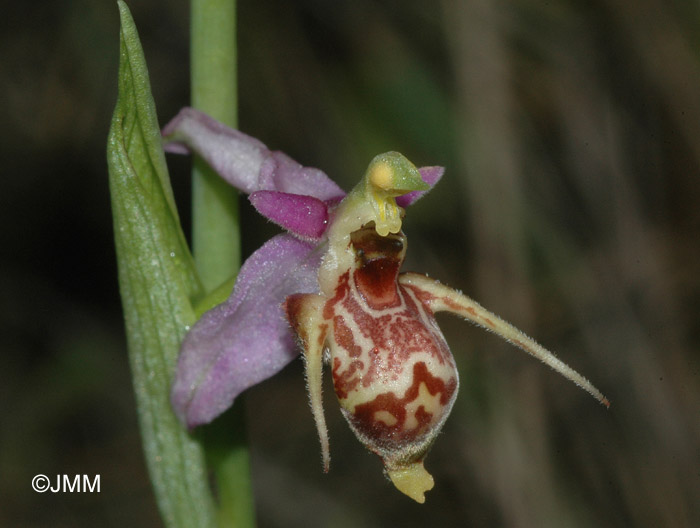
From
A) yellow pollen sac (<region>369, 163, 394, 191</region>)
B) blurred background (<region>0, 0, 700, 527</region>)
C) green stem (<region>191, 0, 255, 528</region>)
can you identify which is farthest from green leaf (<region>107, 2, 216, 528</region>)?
blurred background (<region>0, 0, 700, 527</region>)

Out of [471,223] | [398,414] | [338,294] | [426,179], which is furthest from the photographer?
[471,223]

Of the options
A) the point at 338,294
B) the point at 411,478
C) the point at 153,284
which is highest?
the point at 153,284

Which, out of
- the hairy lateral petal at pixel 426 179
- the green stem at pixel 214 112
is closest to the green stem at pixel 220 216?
the green stem at pixel 214 112

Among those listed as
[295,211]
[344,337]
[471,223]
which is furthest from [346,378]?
[471,223]

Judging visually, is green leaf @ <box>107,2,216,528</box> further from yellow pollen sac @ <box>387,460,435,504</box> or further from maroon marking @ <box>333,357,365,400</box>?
yellow pollen sac @ <box>387,460,435,504</box>

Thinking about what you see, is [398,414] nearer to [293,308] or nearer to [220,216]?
[293,308]

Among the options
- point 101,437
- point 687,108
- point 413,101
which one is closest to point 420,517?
point 101,437

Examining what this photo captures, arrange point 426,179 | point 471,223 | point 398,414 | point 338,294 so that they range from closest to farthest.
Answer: point 398,414 → point 338,294 → point 426,179 → point 471,223

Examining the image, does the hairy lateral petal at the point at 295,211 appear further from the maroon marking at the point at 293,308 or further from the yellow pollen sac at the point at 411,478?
the yellow pollen sac at the point at 411,478
